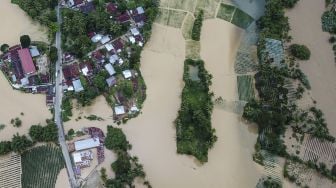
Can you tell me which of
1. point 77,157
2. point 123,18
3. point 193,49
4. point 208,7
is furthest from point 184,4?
point 77,157

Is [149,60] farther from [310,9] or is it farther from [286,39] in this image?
[310,9]

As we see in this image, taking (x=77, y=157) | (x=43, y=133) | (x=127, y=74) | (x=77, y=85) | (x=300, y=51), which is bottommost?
(x=77, y=157)

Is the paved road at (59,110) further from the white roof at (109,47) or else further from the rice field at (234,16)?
the rice field at (234,16)

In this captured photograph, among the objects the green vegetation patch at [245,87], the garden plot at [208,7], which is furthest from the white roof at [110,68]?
the green vegetation patch at [245,87]

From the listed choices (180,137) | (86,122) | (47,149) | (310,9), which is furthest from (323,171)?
(47,149)

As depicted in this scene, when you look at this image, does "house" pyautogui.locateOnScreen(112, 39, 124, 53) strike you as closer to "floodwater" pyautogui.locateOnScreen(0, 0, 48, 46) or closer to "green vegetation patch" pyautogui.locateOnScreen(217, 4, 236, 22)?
"floodwater" pyautogui.locateOnScreen(0, 0, 48, 46)

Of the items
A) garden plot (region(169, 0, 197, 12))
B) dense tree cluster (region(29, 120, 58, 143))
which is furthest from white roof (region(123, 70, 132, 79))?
garden plot (region(169, 0, 197, 12))

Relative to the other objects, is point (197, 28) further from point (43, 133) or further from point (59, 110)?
point (43, 133)
